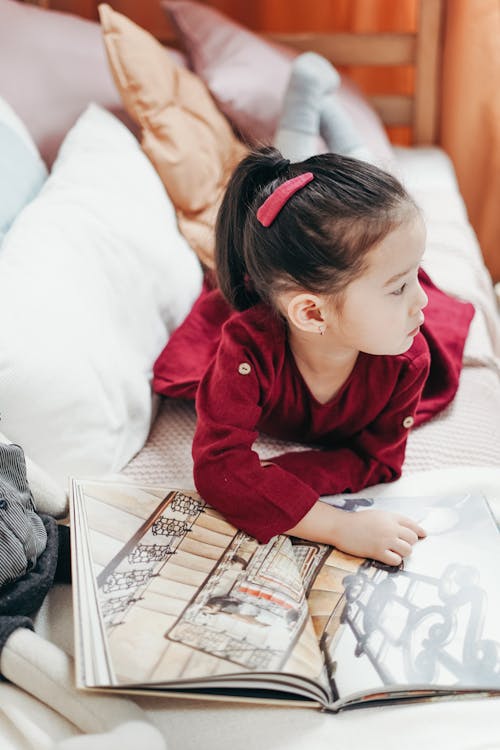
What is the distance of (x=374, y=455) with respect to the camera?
1004mm

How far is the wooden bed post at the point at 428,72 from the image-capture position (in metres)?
1.91

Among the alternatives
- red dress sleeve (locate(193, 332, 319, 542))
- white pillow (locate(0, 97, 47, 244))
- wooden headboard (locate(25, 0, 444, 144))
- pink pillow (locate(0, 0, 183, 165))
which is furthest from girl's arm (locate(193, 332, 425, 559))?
wooden headboard (locate(25, 0, 444, 144))

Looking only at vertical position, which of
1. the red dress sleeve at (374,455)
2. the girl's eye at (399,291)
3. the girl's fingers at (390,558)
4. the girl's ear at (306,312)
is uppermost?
the girl's eye at (399,291)

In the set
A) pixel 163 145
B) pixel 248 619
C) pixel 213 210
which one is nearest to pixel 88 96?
pixel 163 145

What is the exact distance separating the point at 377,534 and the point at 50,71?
108 cm

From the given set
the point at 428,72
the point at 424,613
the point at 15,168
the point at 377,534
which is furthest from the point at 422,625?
the point at 428,72

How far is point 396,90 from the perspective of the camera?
6.97 feet

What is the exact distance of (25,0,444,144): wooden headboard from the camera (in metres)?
1.90

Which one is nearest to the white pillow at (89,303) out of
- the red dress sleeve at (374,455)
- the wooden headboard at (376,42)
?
the red dress sleeve at (374,455)

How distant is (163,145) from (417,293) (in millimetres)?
713

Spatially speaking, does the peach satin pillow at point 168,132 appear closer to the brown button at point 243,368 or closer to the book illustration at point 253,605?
the brown button at point 243,368

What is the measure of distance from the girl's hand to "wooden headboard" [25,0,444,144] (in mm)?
1363

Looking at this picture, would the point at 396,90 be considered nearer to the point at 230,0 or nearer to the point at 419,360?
the point at 230,0

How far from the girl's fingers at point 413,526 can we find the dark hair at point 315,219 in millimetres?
253
